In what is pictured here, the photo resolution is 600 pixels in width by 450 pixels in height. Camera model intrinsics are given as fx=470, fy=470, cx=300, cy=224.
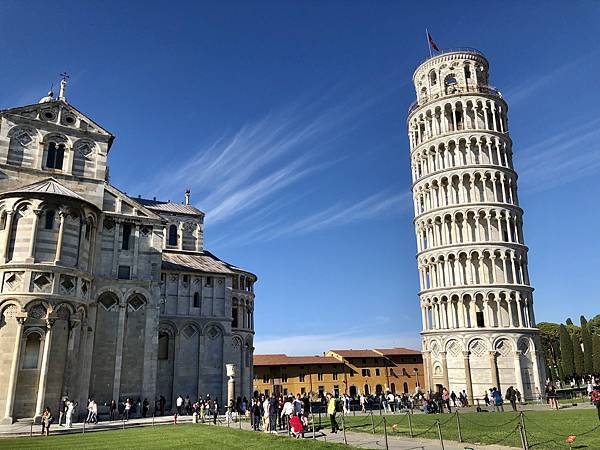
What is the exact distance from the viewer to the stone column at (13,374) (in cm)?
2522

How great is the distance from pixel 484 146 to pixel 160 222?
33057 mm

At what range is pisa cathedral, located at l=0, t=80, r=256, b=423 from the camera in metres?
26.8

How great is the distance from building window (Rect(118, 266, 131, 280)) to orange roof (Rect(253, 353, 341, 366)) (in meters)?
41.7

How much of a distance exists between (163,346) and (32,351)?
1581cm

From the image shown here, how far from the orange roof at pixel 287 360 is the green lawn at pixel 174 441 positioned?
5085 centimetres

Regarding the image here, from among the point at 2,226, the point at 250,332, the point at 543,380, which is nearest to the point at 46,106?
the point at 2,226

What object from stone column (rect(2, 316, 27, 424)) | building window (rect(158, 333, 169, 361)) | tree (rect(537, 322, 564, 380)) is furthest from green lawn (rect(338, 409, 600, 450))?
tree (rect(537, 322, 564, 380))

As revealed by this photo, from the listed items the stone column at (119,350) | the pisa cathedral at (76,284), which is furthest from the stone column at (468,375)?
the stone column at (119,350)

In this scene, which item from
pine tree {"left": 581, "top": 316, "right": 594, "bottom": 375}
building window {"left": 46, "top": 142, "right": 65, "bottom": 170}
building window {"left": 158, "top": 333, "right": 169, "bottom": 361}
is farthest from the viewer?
pine tree {"left": 581, "top": 316, "right": 594, "bottom": 375}

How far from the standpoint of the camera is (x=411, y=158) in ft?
175

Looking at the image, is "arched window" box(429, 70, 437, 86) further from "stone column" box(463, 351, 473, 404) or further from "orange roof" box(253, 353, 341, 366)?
"orange roof" box(253, 353, 341, 366)

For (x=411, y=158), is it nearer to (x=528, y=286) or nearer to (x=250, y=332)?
(x=528, y=286)

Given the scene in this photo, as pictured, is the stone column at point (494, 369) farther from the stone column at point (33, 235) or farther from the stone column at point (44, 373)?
the stone column at point (33, 235)

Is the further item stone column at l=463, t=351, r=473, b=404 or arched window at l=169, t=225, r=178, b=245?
arched window at l=169, t=225, r=178, b=245
